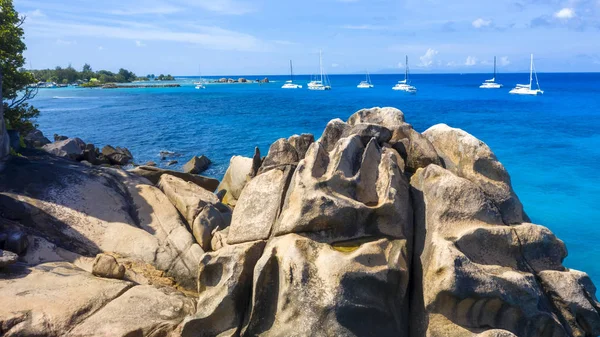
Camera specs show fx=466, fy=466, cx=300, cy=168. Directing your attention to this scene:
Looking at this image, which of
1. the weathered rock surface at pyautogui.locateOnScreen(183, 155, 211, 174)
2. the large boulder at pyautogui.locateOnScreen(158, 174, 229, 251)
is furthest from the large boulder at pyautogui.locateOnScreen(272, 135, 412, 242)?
the weathered rock surface at pyautogui.locateOnScreen(183, 155, 211, 174)

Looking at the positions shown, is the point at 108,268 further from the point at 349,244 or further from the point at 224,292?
the point at 349,244

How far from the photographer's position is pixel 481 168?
11.8 m

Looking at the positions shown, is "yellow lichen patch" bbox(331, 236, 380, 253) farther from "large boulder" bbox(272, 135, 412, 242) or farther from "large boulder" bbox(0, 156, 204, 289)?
"large boulder" bbox(0, 156, 204, 289)

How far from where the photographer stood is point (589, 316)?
10273 mm

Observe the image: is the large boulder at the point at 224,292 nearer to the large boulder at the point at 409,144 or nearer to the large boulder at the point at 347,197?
the large boulder at the point at 347,197

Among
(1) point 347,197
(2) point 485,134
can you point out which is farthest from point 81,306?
(2) point 485,134

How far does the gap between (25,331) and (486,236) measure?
10319mm

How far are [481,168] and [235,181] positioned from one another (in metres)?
13.4

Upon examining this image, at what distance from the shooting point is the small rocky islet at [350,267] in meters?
9.54

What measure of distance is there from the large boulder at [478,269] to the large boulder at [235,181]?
39.0 ft

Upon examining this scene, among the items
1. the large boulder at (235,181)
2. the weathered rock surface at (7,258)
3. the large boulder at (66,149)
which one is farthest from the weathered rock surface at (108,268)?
the large boulder at (66,149)

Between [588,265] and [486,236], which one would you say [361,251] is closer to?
[486,236]

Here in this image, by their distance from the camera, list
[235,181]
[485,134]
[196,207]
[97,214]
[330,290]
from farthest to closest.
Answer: [485,134], [235,181], [196,207], [97,214], [330,290]

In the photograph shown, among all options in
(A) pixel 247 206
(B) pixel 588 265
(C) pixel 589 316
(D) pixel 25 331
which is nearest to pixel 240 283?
(A) pixel 247 206
